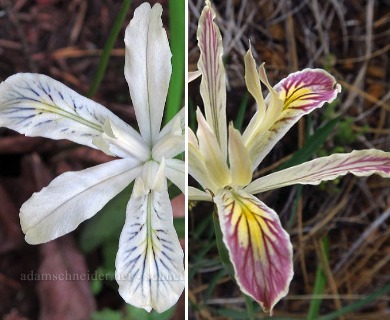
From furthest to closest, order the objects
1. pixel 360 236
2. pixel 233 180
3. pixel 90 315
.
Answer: pixel 360 236, pixel 90 315, pixel 233 180

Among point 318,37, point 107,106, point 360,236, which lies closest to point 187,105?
point 107,106

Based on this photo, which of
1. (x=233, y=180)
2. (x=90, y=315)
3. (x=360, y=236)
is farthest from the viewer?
(x=360, y=236)

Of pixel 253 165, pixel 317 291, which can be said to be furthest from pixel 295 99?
pixel 317 291

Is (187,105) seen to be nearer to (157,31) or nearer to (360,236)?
(157,31)

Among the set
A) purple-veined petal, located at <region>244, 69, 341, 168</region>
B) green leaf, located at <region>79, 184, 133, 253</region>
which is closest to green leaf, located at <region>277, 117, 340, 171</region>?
purple-veined petal, located at <region>244, 69, 341, 168</region>

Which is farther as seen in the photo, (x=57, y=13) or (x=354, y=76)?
(x=354, y=76)

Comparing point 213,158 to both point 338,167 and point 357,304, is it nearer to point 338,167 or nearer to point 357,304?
point 338,167

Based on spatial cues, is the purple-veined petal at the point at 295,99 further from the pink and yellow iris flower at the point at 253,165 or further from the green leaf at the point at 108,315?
the green leaf at the point at 108,315
